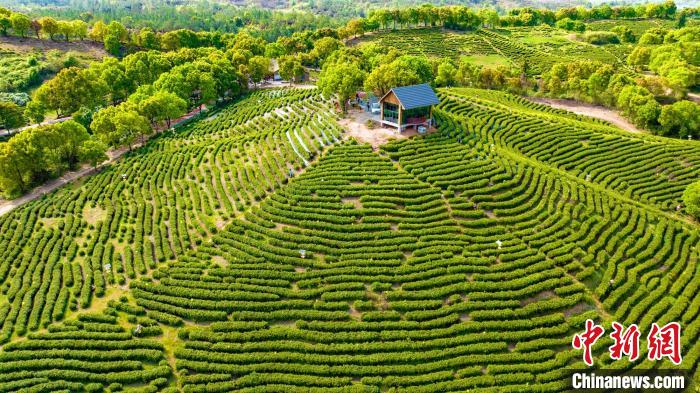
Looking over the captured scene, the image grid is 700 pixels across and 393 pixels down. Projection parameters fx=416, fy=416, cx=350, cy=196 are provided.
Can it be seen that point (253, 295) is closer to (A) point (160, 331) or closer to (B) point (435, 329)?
(A) point (160, 331)

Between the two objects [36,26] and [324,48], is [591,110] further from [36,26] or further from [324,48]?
Result: [36,26]

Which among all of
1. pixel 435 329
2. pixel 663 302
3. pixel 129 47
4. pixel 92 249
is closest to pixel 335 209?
pixel 435 329

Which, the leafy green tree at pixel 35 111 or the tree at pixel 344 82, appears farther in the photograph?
the leafy green tree at pixel 35 111

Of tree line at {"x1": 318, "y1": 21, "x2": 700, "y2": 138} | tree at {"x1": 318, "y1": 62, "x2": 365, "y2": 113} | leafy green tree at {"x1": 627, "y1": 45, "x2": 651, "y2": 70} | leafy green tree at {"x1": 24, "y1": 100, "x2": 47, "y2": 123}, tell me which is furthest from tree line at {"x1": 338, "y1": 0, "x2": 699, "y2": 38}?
leafy green tree at {"x1": 24, "y1": 100, "x2": 47, "y2": 123}

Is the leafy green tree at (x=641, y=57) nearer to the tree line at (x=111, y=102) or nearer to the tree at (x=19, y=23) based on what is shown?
the tree line at (x=111, y=102)

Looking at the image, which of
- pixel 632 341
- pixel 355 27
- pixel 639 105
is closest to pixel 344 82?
pixel 632 341

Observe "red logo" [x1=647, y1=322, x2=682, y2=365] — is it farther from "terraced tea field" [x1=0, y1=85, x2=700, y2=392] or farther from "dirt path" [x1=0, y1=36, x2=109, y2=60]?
"dirt path" [x1=0, y1=36, x2=109, y2=60]

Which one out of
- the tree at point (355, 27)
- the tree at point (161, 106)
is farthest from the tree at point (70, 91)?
the tree at point (355, 27)

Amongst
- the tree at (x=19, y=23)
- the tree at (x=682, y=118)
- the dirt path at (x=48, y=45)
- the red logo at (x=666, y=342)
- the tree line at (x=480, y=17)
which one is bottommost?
the red logo at (x=666, y=342)
